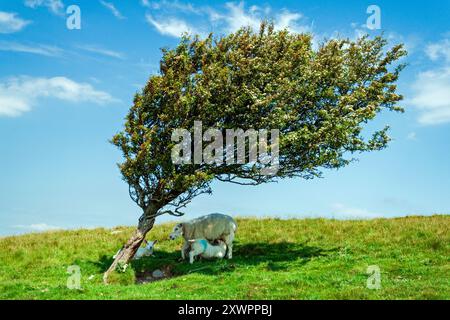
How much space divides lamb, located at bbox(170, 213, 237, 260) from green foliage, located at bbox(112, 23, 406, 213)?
3.58 m

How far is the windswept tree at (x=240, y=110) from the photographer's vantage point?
98.8 ft

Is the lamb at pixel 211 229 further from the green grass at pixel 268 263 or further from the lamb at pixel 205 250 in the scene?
the green grass at pixel 268 263

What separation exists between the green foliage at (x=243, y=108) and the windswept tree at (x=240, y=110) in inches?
2.4

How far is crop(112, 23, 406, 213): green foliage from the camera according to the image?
98.8 ft

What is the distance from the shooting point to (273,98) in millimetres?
30297

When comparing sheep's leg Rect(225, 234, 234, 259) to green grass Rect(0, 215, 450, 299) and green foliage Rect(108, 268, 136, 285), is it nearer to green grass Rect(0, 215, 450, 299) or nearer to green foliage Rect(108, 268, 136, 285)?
green grass Rect(0, 215, 450, 299)

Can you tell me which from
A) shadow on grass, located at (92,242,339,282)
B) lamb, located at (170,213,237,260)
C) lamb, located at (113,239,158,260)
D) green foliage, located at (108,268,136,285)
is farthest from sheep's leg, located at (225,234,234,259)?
green foliage, located at (108,268,136,285)

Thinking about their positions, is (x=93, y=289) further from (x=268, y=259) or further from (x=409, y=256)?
(x=409, y=256)

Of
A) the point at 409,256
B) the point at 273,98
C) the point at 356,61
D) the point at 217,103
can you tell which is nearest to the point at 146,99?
the point at 217,103

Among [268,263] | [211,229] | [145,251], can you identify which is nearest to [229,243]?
[211,229]
